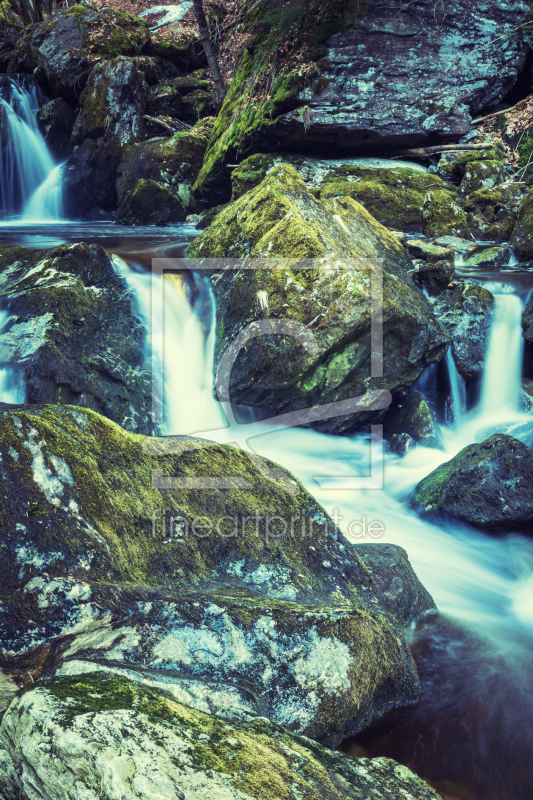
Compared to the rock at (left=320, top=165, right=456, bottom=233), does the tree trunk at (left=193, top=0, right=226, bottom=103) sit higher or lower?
higher

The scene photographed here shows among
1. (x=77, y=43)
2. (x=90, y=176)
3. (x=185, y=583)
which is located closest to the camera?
(x=185, y=583)

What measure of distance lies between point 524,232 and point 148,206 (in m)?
7.98

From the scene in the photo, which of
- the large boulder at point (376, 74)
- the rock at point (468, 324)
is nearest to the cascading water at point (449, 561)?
the rock at point (468, 324)

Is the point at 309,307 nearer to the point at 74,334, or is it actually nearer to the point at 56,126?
the point at 74,334

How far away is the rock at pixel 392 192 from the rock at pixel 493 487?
673cm

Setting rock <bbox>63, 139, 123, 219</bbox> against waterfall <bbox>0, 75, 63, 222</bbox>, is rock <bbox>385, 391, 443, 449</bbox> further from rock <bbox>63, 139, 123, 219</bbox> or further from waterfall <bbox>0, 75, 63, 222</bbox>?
rock <bbox>63, 139, 123, 219</bbox>

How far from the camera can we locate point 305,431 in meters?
6.42

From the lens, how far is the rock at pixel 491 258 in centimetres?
893

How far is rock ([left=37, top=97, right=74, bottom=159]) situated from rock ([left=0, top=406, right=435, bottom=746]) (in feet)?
47.2

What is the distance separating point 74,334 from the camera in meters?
5.55

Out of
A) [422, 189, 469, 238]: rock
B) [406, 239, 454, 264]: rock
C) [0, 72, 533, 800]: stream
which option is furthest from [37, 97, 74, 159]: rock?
[406, 239, 454, 264]: rock

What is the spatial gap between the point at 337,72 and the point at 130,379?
914 cm

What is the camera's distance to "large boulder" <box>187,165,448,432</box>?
5.75 meters

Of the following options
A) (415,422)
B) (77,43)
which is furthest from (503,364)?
(77,43)
